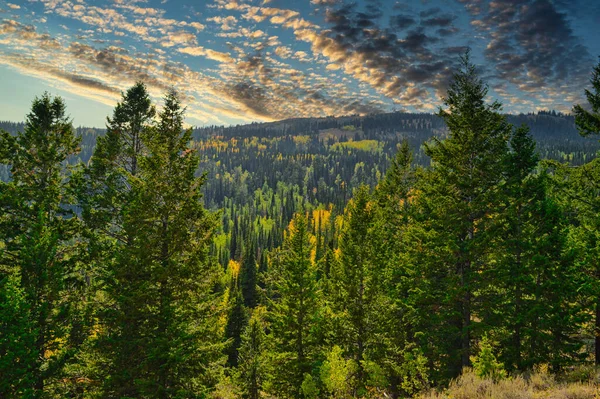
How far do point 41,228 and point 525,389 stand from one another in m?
18.8

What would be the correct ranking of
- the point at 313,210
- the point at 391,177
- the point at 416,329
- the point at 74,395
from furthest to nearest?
the point at 313,210 → the point at 391,177 → the point at 416,329 → the point at 74,395

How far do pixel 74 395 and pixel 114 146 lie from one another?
1247 centimetres

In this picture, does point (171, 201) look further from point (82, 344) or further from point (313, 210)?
point (313, 210)

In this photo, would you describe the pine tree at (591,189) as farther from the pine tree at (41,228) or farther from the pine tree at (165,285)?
the pine tree at (41,228)

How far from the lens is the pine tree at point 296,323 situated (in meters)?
19.9

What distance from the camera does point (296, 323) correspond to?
20.4 meters

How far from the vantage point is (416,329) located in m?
17.2

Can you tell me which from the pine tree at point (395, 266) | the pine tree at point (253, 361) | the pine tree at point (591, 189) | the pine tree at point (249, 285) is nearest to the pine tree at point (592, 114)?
the pine tree at point (591, 189)

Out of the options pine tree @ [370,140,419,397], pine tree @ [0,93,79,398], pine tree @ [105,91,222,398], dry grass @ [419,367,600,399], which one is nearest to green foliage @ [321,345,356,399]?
pine tree @ [370,140,419,397]

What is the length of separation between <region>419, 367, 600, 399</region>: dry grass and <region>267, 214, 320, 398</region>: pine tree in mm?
10831

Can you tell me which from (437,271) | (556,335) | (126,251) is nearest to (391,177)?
(437,271)

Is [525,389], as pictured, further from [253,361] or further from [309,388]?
[253,361]

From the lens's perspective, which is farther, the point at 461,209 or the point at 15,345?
the point at 461,209

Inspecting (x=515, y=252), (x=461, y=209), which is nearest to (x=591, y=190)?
(x=515, y=252)
